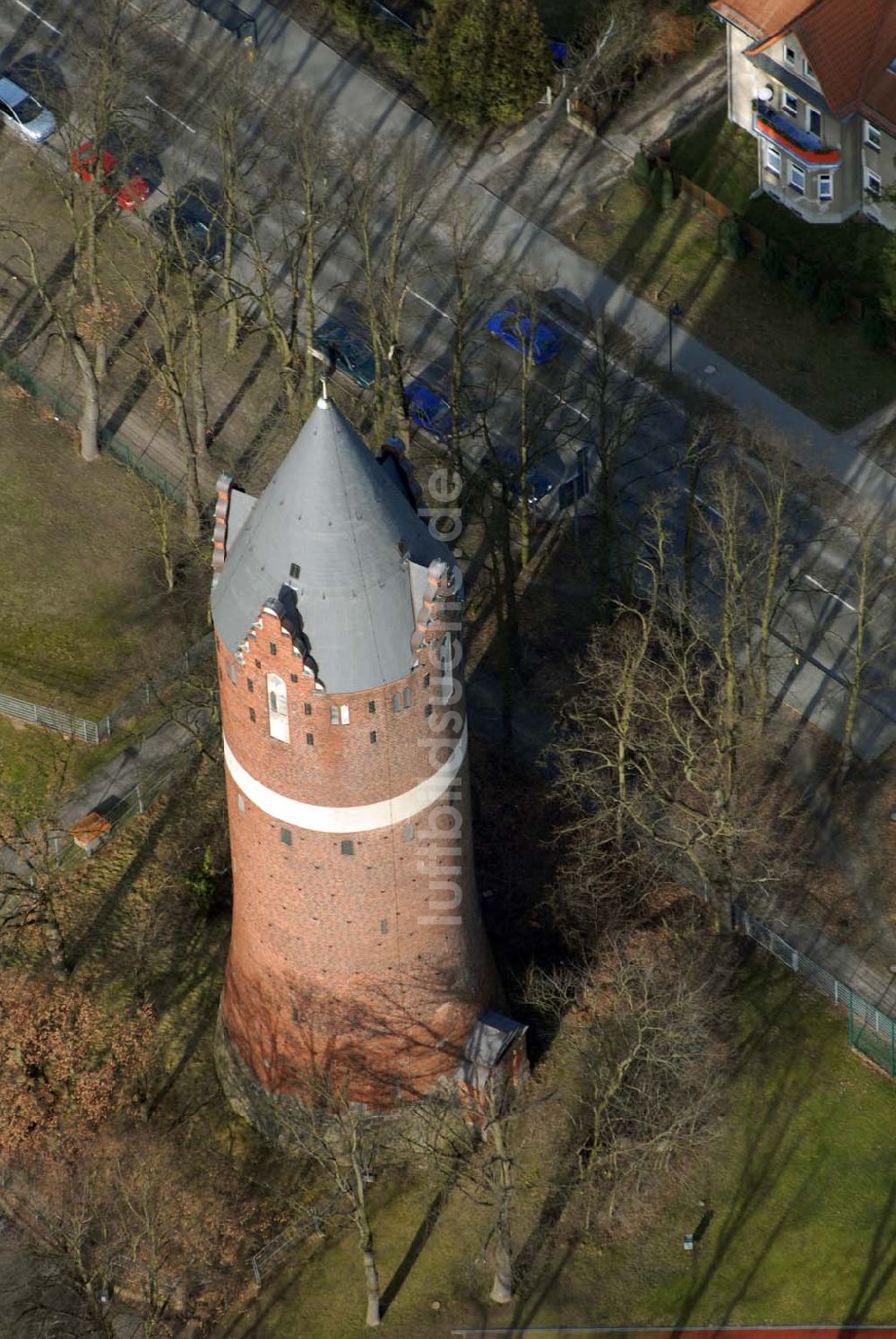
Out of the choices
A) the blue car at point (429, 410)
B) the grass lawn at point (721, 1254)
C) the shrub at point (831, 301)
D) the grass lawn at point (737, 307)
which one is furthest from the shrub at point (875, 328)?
the grass lawn at point (721, 1254)

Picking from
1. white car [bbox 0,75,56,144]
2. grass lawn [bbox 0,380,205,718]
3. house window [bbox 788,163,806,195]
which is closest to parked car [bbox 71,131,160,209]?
white car [bbox 0,75,56,144]

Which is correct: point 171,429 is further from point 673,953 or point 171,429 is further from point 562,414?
point 673,953

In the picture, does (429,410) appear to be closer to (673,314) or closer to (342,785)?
(673,314)

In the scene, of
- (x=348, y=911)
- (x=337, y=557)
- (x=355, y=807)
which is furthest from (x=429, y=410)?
(x=337, y=557)

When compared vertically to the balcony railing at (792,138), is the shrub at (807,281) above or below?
below

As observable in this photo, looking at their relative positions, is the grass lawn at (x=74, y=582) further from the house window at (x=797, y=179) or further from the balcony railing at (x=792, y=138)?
the house window at (x=797, y=179)

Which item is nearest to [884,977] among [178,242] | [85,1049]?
[85,1049]
